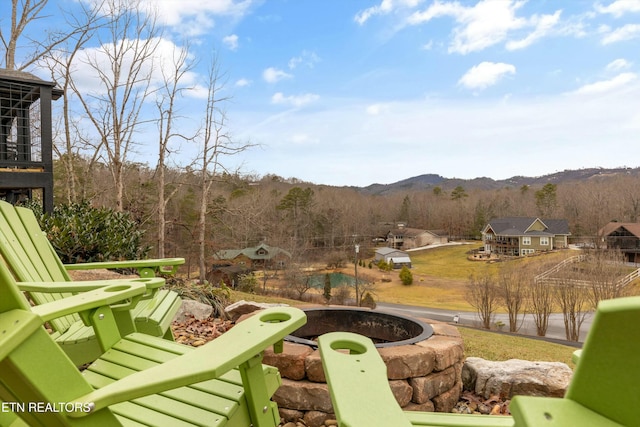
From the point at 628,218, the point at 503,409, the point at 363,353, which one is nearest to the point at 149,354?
the point at 363,353

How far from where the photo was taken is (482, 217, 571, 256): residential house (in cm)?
3491

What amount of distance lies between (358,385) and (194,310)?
3.48 m

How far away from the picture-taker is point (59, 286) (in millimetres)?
1575

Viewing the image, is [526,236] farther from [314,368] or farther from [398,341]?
[314,368]

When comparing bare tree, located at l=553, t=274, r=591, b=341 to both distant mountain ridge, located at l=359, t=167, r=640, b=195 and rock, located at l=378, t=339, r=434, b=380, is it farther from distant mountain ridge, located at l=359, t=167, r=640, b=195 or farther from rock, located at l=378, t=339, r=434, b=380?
distant mountain ridge, located at l=359, t=167, r=640, b=195

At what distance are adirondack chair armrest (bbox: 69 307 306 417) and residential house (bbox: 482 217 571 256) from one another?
39.2 meters

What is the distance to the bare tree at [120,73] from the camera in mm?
9227

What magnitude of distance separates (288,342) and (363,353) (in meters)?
1.50

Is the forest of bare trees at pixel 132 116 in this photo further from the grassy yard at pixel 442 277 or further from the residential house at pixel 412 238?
the residential house at pixel 412 238

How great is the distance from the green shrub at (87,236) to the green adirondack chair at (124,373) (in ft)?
10.9

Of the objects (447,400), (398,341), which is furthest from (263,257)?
(447,400)

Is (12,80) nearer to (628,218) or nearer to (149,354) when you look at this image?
(149,354)

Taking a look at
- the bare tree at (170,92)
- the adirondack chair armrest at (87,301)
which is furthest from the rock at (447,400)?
the bare tree at (170,92)

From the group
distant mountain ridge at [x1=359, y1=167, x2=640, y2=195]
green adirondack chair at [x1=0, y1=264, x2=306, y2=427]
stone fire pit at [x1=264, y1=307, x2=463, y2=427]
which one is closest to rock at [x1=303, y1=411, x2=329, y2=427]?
stone fire pit at [x1=264, y1=307, x2=463, y2=427]
